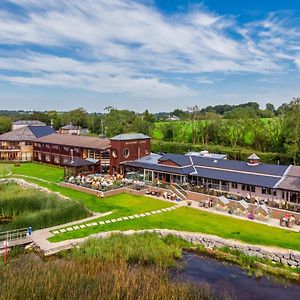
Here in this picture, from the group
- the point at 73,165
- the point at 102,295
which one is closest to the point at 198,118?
the point at 73,165

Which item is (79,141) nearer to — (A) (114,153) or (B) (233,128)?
(A) (114,153)

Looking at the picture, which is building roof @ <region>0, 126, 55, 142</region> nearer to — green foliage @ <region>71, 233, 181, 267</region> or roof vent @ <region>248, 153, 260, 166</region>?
roof vent @ <region>248, 153, 260, 166</region>

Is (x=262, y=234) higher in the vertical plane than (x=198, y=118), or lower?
lower

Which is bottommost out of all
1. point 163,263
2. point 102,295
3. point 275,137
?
point 163,263

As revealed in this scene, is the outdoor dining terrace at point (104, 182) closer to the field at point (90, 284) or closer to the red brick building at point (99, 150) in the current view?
the red brick building at point (99, 150)

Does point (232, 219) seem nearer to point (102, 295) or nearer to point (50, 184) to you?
point (102, 295)
